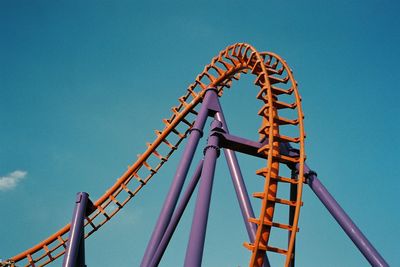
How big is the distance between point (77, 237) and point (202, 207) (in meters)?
3.08

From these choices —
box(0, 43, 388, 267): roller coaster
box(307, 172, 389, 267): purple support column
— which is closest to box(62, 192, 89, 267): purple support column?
box(0, 43, 388, 267): roller coaster

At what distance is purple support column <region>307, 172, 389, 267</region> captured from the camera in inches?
220

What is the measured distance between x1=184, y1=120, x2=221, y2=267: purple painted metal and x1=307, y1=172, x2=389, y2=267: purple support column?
1.72 m

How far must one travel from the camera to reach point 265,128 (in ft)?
22.5

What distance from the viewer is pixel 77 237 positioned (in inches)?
295

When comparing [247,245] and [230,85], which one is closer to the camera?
[247,245]

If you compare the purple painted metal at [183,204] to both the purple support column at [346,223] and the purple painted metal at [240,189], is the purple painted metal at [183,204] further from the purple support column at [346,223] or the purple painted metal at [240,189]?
the purple support column at [346,223]

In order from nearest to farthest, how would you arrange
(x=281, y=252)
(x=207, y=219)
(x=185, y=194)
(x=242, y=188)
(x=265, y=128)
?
(x=207, y=219) < (x=281, y=252) < (x=265, y=128) < (x=242, y=188) < (x=185, y=194)

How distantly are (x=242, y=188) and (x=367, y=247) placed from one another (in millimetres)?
2386

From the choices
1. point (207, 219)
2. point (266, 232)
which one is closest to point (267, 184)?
point (266, 232)

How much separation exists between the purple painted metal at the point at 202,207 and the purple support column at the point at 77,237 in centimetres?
282

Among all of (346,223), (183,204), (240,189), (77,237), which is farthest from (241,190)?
(77,237)

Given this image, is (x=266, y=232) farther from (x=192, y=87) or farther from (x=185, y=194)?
(x=192, y=87)

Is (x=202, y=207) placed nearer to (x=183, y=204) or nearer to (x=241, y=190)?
(x=241, y=190)
